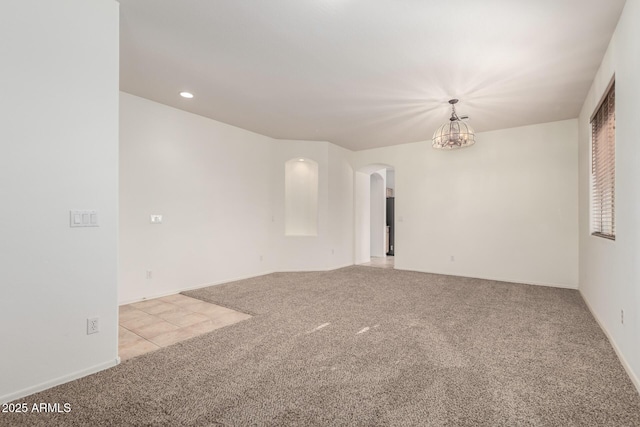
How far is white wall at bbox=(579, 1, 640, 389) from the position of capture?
6.42 feet

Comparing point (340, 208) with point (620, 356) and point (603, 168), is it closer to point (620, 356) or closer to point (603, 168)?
point (603, 168)

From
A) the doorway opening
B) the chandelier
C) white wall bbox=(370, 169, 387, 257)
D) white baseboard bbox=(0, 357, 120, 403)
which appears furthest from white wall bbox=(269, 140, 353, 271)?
white baseboard bbox=(0, 357, 120, 403)

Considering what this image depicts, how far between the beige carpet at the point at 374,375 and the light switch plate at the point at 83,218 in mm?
1053

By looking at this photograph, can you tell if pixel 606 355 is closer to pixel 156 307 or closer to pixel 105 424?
pixel 105 424

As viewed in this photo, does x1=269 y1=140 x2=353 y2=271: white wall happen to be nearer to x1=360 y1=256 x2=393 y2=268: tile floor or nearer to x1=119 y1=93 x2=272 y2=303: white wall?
x1=119 y1=93 x2=272 y2=303: white wall

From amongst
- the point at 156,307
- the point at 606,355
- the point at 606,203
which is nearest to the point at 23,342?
A: the point at 156,307

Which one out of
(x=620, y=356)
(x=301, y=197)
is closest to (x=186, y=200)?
(x=301, y=197)

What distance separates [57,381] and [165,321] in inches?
50.0

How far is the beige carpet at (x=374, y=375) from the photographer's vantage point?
1633 millimetres

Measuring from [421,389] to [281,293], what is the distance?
267 cm

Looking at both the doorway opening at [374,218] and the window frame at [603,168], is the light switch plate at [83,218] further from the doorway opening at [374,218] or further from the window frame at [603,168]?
the doorway opening at [374,218]

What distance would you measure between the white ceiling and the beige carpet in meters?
2.66

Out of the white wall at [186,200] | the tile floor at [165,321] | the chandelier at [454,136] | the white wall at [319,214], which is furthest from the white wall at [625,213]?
the white wall at [186,200]

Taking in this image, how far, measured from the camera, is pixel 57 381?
1891 mm
